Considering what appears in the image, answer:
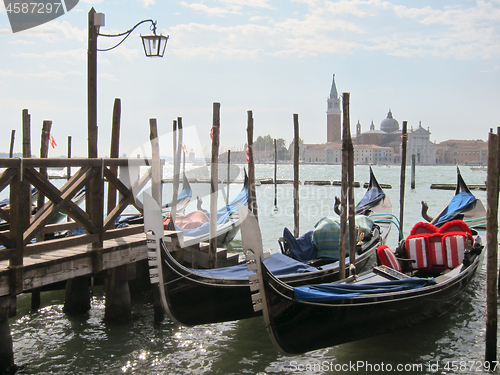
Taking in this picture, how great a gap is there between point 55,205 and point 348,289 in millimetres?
1786

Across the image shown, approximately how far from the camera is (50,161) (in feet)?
9.04

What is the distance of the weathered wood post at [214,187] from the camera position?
14.0 feet

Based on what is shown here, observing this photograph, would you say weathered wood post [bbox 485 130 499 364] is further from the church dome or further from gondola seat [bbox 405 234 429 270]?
the church dome

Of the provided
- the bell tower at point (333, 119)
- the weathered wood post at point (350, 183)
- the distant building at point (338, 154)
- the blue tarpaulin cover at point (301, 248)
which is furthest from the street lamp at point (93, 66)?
the bell tower at point (333, 119)

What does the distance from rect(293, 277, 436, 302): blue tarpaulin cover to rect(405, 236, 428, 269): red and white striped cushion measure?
0.73 m

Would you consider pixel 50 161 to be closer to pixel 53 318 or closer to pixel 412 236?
pixel 53 318

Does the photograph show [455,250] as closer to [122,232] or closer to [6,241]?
[122,232]

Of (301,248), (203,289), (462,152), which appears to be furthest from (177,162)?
(462,152)

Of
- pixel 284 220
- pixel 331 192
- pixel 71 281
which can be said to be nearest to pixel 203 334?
pixel 71 281

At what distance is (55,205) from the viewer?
9.01 ft

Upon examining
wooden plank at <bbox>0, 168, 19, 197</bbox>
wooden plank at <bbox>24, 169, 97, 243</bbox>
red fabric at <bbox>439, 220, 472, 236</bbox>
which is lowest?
red fabric at <bbox>439, 220, 472, 236</bbox>

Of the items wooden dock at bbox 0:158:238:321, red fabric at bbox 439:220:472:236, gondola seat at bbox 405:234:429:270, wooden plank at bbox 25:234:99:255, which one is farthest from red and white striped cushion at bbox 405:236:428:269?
wooden plank at bbox 25:234:99:255

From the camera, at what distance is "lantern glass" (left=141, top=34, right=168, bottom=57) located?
137 inches

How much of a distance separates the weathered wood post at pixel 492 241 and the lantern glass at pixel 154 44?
90.0 inches
